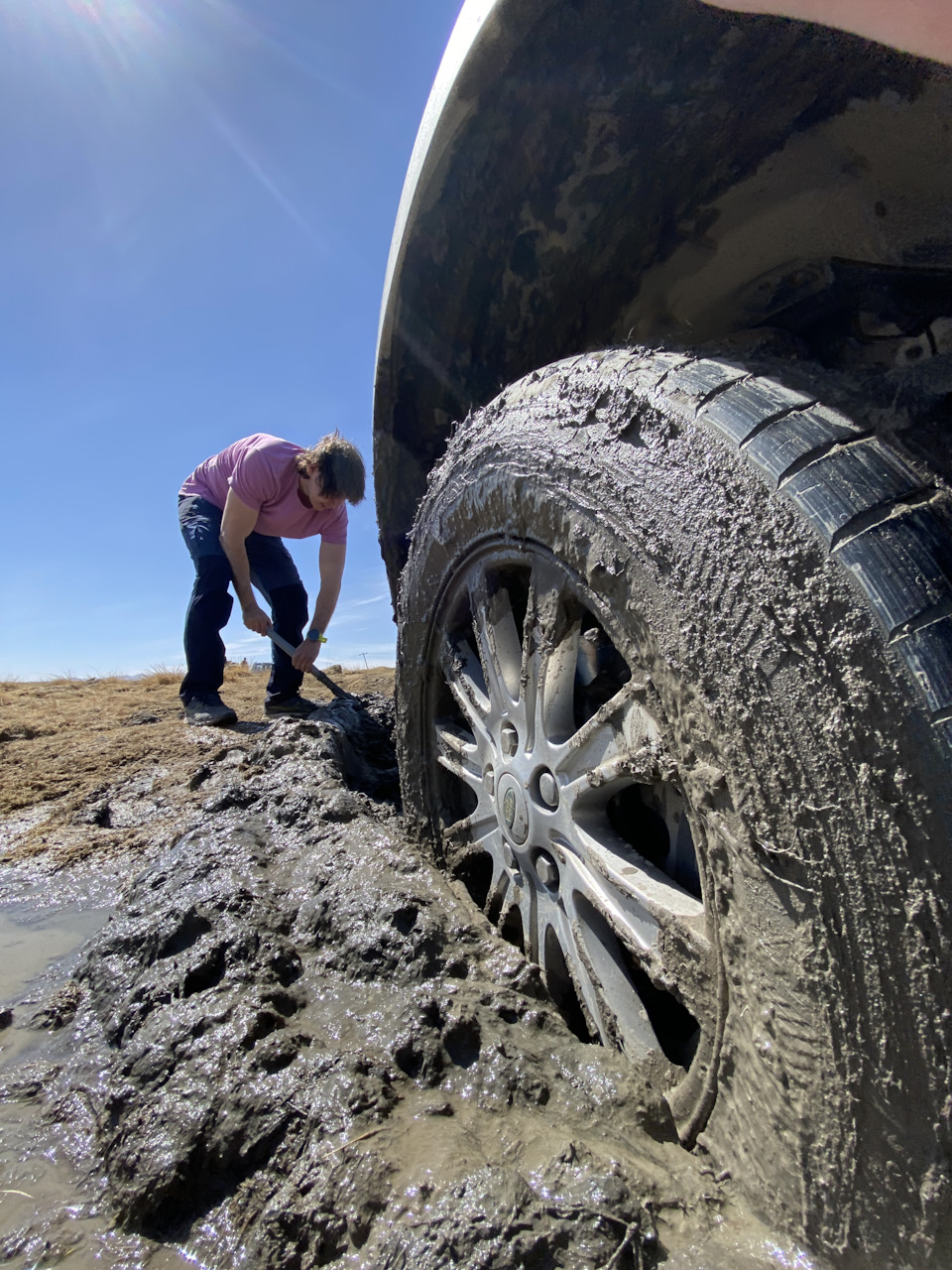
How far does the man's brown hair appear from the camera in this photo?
3.77 metres

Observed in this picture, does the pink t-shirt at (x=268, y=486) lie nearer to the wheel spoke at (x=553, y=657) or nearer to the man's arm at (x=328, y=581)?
the man's arm at (x=328, y=581)

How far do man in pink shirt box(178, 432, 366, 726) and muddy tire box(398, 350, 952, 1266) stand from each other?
284 centimetres

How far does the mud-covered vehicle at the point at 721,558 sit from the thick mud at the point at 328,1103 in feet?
0.32

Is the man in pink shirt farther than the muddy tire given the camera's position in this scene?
Yes

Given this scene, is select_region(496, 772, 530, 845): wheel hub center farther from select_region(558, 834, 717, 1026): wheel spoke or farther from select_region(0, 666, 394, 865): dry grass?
select_region(0, 666, 394, 865): dry grass

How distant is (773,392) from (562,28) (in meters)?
0.66

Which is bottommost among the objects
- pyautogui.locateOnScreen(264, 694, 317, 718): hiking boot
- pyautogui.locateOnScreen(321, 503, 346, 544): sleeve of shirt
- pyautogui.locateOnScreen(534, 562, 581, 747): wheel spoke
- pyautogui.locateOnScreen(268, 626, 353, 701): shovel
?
pyautogui.locateOnScreen(534, 562, 581, 747): wheel spoke

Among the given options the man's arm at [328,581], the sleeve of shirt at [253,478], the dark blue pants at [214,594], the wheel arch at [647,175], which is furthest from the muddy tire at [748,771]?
the man's arm at [328,581]

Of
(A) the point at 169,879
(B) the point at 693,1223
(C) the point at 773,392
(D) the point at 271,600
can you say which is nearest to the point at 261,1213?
(B) the point at 693,1223

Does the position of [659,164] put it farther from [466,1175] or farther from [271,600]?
[271,600]

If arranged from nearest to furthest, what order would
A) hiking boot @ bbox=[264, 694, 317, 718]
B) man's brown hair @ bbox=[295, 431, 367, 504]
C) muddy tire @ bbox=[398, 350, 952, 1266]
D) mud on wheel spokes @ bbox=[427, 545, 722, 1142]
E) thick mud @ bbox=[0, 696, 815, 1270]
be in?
muddy tire @ bbox=[398, 350, 952, 1266] → thick mud @ bbox=[0, 696, 815, 1270] → mud on wheel spokes @ bbox=[427, 545, 722, 1142] → man's brown hair @ bbox=[295, 431, 367, 504] → hiking boot @ bbox=[264, 694, 317, 718]

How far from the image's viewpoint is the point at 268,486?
12.7ft

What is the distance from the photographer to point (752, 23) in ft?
2.99

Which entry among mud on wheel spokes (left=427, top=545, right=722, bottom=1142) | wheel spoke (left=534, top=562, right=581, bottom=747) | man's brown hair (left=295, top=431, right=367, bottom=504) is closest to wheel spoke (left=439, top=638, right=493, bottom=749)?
mud on wheel spokes (left=427, top=545, right=722, bottom=1142)
